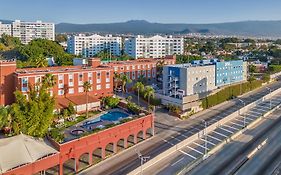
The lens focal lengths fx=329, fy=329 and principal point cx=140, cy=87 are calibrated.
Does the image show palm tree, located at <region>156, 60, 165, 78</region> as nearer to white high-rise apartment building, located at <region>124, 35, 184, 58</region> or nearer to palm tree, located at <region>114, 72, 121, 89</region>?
palm tree, located at <region>114, 72, 121, 89</region>

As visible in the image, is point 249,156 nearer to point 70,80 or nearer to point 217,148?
point 217,148

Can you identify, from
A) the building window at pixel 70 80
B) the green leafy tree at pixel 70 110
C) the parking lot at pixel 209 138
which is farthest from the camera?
the building window at pixel 70 80

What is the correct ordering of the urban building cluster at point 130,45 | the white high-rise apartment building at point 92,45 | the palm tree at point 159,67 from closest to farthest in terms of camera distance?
the palm tree at point 159,67
the urban building cluster at point 130,45
the white high-rise apartment building at point 92,45

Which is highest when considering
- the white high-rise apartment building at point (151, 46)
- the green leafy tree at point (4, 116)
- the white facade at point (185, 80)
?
the white high-rise apartment building at point (151, 46)

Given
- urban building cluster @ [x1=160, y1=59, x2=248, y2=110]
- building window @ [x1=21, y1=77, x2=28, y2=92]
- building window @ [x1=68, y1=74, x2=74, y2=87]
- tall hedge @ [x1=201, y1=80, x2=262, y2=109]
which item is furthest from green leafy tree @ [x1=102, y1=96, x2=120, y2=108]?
tall hedge @ [x1=201, y1=80, x2=262, y2=109]

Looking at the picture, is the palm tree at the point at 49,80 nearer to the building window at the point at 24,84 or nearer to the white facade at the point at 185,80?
the building window at the point at 24,84

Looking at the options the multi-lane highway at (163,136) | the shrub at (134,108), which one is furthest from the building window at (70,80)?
the multi-lane highway at (163,136)

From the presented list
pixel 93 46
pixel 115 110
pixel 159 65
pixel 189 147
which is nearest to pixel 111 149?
pixel 189 147

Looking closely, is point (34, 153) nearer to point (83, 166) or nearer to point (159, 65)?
point (83, 166)
